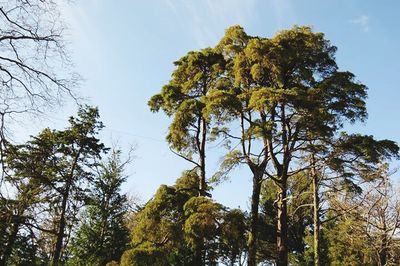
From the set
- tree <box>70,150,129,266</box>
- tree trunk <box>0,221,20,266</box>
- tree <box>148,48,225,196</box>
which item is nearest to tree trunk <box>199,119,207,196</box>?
tree <box>148,48,225,196</box>

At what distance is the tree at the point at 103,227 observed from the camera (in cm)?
1880

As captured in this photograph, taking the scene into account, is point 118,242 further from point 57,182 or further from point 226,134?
point 226,134

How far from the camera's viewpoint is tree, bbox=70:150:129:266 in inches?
740

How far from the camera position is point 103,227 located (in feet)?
63.9

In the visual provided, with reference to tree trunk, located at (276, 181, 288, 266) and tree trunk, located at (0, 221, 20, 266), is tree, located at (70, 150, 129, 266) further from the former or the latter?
tree trunk, located at (276, 181, 288, 266)

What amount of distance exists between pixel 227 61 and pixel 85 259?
10630mm

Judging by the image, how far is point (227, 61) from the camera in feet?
55.8

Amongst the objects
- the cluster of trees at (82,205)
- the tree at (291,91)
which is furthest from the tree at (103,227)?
the tree at (291,91)

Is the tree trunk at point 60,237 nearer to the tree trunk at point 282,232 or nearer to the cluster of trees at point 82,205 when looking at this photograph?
the cluster of trees at point 82,205

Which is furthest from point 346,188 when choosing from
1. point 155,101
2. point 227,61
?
point 155,101

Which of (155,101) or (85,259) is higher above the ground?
(155,101)

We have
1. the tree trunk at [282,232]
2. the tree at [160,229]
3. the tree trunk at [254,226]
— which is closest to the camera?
the tree at [160,229]

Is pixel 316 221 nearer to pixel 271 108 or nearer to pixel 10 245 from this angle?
pixel 271 108

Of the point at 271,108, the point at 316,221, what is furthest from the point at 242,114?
the point at 316,221
